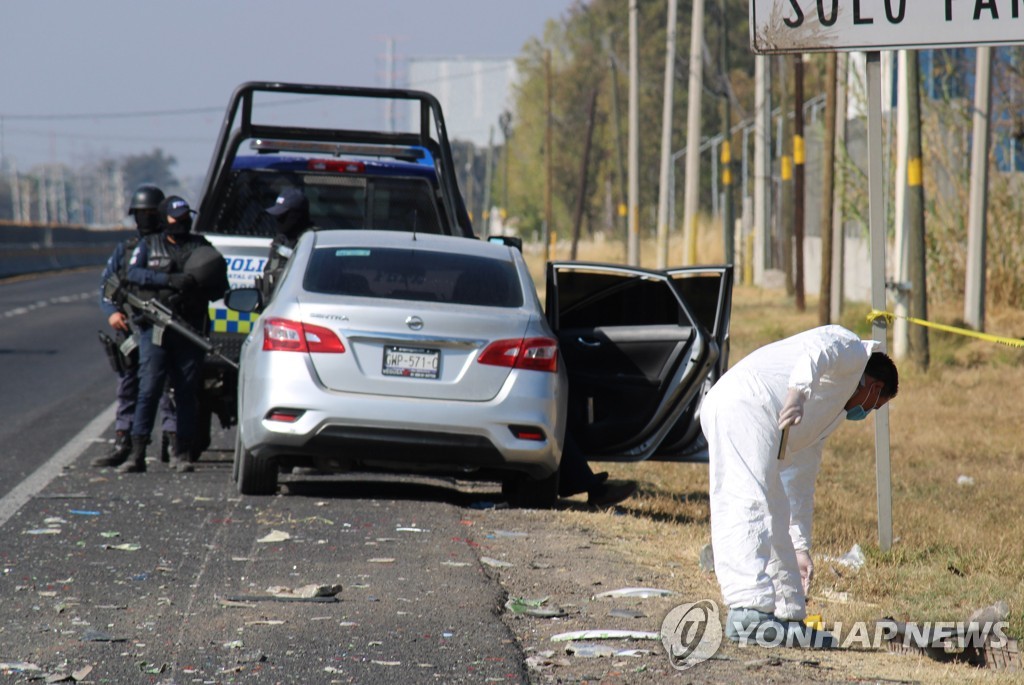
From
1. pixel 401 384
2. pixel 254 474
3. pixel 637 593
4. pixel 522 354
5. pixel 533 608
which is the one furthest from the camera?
pixel 254 474

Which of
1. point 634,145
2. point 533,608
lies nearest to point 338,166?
point 533,608

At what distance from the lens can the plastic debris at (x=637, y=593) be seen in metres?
6.79

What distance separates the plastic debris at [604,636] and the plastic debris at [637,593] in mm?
725

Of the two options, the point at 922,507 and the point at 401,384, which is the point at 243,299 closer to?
the point at 401,384

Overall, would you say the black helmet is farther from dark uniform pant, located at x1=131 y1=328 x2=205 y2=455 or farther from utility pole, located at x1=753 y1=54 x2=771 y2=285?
utility pole, located at x1=753 y1=54 x2=771 y2=285

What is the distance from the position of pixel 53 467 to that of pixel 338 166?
306cm

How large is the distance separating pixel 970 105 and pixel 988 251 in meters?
2.02

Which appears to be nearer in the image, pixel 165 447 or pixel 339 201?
pixel 165 447

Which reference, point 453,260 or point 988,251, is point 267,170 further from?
point 988,251

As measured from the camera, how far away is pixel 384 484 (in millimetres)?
10164

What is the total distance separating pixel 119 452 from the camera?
10.6 meters

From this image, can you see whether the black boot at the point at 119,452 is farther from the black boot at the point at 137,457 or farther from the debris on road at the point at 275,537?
the debris on road at the point at 275,537

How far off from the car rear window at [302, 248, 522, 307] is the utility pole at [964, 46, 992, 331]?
11.5 m

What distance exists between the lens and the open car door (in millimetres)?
9289
